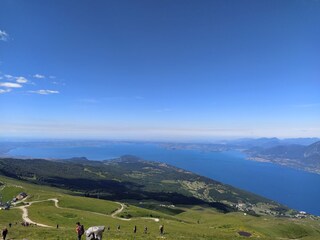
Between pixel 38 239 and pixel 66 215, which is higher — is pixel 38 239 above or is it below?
above

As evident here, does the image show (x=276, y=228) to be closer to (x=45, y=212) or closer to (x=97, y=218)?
(x=97, y=218)

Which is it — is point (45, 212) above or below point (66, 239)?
below

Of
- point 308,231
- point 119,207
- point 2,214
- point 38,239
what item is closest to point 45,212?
point 2,214

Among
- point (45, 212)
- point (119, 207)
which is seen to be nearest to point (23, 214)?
point (45, 212)

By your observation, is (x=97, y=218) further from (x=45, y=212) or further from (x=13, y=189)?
(x=13, y=189)

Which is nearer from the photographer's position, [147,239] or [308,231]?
[147,239]

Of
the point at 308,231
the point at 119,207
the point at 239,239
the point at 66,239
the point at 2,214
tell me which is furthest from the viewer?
the point at 119,207

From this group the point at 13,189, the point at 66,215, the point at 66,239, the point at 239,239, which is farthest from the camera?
the point at 13,189

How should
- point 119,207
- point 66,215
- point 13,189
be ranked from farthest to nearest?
point 13,189 → point 119,207 → point 66,215

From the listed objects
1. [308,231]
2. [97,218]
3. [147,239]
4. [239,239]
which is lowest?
[308,231]
